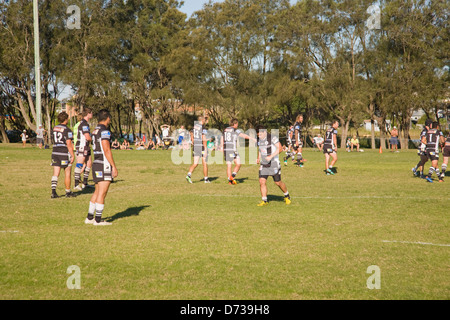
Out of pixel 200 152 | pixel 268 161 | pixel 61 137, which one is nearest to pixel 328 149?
pixel 200 152

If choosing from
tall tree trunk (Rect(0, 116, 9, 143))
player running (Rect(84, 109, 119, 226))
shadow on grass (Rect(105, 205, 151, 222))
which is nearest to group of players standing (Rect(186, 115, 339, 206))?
shadow on grass (Rect(105, 205, 151, 222))

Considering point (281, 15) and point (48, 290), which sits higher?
point (281, 15)

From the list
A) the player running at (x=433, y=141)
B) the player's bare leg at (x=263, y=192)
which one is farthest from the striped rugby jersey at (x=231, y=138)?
the player running at (x=433, y=141)

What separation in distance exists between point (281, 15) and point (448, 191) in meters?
41.9

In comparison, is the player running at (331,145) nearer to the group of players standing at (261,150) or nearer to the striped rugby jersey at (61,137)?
the group of players standing at (261,150)

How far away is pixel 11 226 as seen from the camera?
9.05 meters

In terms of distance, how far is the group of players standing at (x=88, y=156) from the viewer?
9078 millimetres

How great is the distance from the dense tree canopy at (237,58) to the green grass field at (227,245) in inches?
1447

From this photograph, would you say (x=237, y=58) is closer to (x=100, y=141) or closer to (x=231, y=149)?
(x=231, y=149)

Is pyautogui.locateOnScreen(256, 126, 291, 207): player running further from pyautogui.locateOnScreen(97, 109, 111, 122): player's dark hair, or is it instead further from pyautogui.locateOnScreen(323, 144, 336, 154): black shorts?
pyautogui.locateOnScreen(323, 144, 336, 154): black shorts

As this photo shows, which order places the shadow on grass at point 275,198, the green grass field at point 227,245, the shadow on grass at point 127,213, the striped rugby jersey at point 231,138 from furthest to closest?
the striped rugby jersey at point 231,138
the shadow on grass at point 275,198
the shadow on grass at point 127,213
the green grass field at point 227,245

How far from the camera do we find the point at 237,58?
2098 inches
